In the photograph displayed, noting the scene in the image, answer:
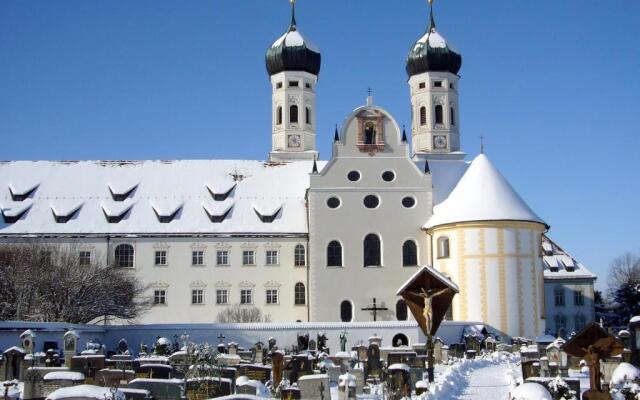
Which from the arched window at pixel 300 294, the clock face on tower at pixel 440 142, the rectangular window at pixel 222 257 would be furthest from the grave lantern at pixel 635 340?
the clock face on tower at pixel 440 142

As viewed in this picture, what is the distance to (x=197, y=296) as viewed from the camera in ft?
168

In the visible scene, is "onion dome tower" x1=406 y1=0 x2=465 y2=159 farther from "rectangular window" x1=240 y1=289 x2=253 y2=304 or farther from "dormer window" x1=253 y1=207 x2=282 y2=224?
"rectangular window" x1=240 y1=289 x2=253 y2=304

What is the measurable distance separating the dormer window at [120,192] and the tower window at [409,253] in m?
16.8

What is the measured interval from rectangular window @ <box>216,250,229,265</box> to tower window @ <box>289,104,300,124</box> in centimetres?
1133

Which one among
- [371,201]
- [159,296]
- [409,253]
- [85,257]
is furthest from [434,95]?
[85,257]

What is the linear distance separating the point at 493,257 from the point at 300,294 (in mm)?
11138

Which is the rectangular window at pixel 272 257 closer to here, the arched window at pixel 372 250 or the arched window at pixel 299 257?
the arched window at pixel 299 257

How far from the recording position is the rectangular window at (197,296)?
5125 cm

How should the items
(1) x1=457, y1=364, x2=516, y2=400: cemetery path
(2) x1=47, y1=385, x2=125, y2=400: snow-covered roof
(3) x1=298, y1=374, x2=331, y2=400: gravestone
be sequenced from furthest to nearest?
(1) x1=457, y1=364, x2=516, y2=400: cemetery path → (3) x1=298, y1=374, x2=331, y2=400: gravestone → (2) x1=47, y1=385, x2=125, y2=400: snow-covered roof

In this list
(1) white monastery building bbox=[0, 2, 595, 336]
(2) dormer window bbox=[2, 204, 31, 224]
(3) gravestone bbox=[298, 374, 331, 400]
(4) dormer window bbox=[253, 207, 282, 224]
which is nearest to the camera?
(3) gravestone bbox=[298, 374, 331, 400]

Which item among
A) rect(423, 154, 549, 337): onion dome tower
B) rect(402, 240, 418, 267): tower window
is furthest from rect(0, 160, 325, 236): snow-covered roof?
rect(423, 154, 549, 337): onion dome tower

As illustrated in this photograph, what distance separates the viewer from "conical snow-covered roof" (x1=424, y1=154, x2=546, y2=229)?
158 ft

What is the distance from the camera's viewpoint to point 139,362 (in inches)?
1067

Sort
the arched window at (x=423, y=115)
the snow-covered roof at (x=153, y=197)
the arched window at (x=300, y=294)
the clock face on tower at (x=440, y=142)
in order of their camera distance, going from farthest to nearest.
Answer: the arched window at (x=423, y=115) → the clock face on tower at (x=440, y=142) → the snow-covered roof at (x=153, y=197) → the arched window at (x=300, y=294)
